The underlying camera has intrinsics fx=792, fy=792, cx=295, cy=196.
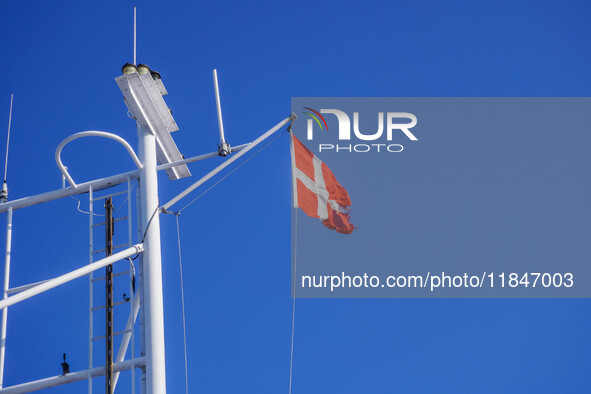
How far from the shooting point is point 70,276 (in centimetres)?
1069

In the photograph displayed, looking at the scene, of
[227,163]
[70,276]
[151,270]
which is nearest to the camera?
[70,276]

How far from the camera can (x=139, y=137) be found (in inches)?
478

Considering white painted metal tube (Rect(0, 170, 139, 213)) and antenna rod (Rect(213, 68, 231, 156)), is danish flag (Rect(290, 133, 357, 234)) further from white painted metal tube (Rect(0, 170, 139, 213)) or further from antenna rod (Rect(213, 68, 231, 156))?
white painted metal tube (Rect(0, 170, 139, 213))

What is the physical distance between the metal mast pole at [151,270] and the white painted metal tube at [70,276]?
0.78 feet

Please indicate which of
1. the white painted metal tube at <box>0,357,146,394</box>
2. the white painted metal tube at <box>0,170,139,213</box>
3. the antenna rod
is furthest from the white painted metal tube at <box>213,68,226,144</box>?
the white painted metal tube at <box>0,357,146,394</box>

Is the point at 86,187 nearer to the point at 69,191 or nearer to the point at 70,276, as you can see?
the point at 69,191

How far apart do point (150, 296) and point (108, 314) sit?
648mm

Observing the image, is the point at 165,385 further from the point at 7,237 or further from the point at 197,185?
the point at 7,237

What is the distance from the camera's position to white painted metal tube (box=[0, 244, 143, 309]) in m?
10.1

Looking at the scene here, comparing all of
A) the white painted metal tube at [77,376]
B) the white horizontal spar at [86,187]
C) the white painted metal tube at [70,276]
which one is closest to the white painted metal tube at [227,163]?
the white horizontal spar at [86,187]

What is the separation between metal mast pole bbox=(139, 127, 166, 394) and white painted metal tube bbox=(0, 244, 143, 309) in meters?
0.24

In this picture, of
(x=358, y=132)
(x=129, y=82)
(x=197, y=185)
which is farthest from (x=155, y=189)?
(x=358, y=132)

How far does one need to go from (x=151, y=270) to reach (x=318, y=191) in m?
4.29

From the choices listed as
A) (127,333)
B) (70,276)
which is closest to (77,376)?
(127,333)
